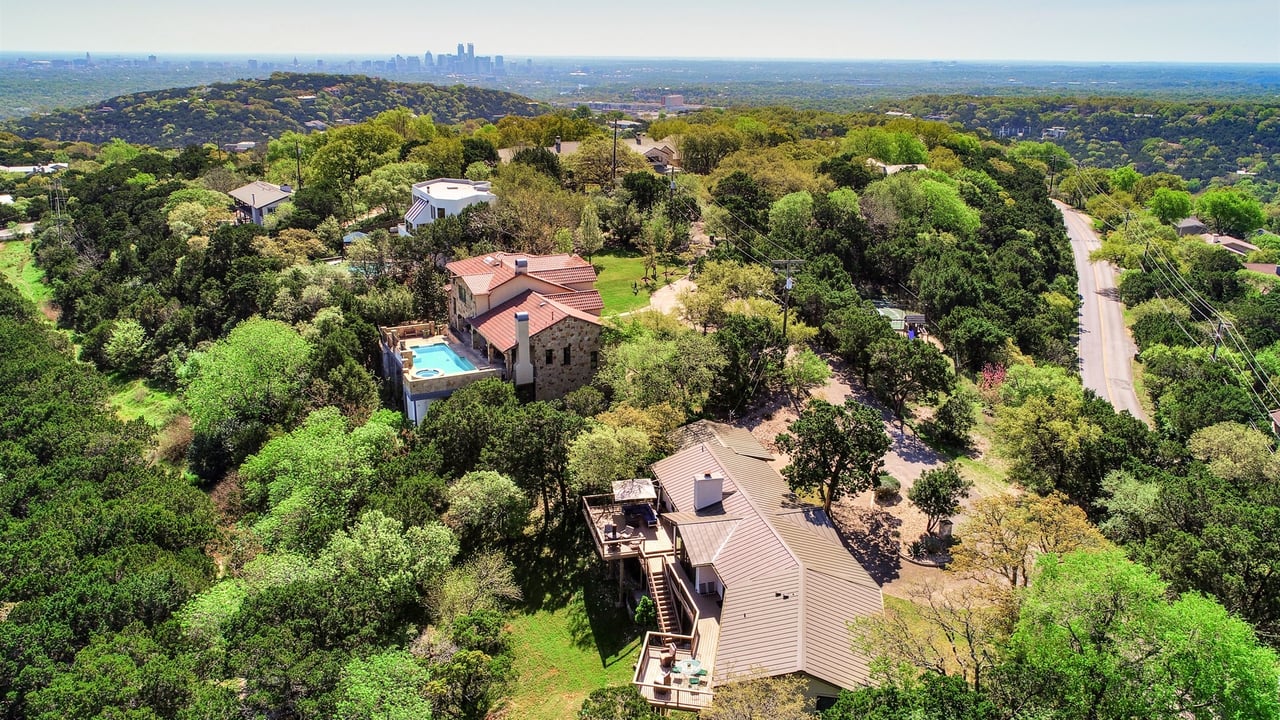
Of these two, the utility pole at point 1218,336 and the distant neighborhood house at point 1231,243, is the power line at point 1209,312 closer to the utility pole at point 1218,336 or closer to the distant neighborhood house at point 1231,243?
the utility pole at point 1218,336

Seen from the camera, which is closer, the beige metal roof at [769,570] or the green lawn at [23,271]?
the beige metal roof at [769,570]

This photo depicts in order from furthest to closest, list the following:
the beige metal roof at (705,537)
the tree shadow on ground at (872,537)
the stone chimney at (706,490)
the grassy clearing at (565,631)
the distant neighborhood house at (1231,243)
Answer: the distant neighborhood house at (1231,243)
the tree shadow on ground at (872,537)
the stone chimney at (706,490)
the beige metal roof at (705,537)
the grassy clearing at (565,631)

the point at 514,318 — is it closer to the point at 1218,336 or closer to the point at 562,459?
the point at 562,459

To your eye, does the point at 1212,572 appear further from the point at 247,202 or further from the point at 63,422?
the point at 247,202

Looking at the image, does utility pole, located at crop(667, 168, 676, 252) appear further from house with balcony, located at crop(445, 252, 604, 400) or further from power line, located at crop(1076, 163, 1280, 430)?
power line, located at crop(1076, 163, 1280, 430)

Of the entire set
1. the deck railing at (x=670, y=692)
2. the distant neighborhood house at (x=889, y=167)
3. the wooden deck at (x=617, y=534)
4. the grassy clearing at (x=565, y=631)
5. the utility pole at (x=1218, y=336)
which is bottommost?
the grassy clearing at (x=565, y=631)

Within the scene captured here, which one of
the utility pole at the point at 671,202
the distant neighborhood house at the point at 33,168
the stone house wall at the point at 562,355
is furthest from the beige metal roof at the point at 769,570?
the distant neighborhood house at the point at 33,168
